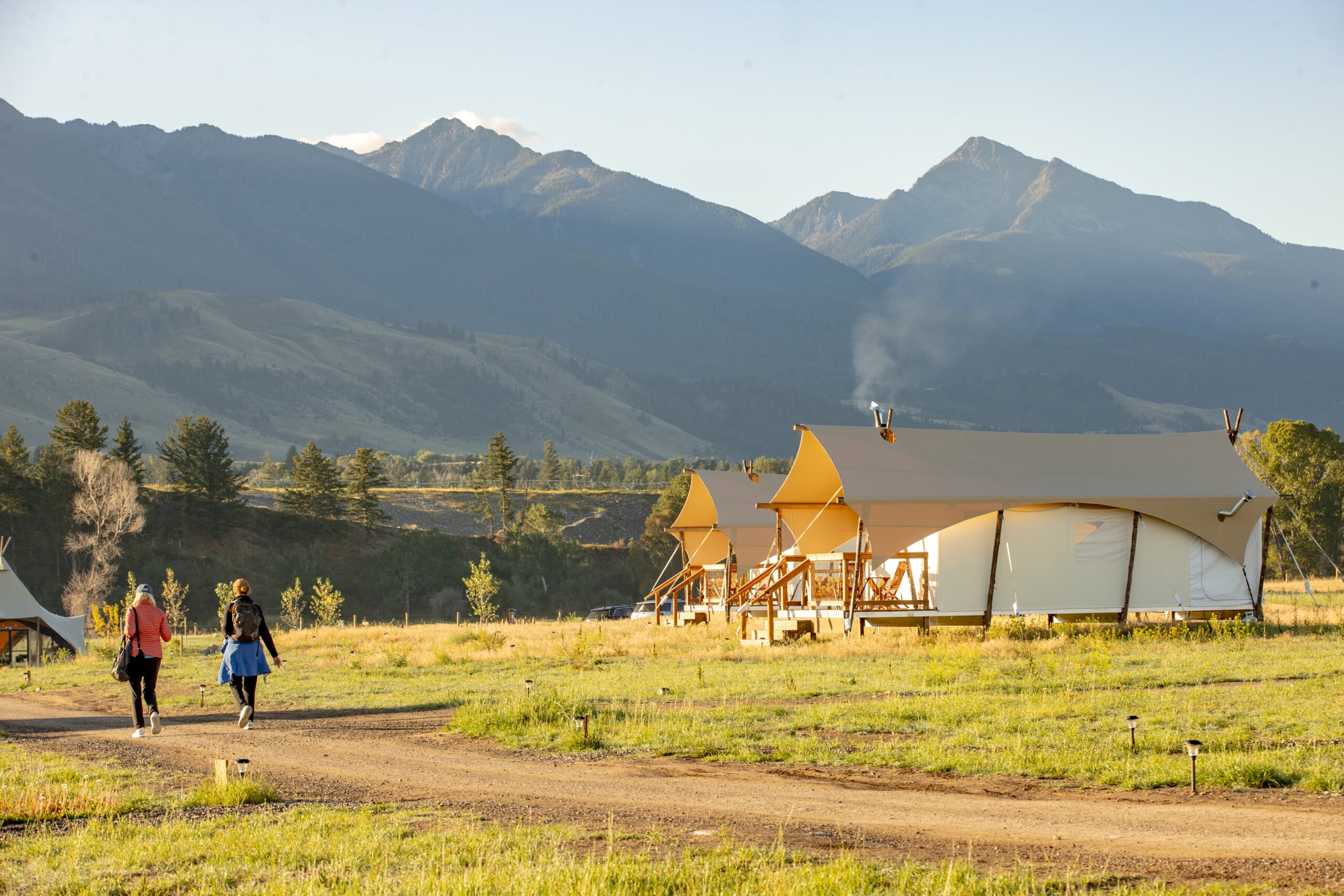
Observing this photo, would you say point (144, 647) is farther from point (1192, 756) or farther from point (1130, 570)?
point (1130, 570)

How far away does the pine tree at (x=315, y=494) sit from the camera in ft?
227

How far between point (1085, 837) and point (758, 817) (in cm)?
210

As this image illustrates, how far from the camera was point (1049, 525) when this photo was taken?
23719 millimetres

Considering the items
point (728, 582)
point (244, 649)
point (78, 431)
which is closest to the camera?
point (244, 649)

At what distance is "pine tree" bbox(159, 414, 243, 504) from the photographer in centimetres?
6469

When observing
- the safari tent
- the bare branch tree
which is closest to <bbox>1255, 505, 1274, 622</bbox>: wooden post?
the safari tent

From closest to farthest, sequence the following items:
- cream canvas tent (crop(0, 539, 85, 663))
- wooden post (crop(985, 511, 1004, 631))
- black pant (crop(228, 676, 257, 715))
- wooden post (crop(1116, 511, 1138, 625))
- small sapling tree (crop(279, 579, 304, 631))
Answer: black pant (crop(228, 676, 257, 715))
wooden post (crop(985, 511, 1004, 631))
wooden post (crop(1116, 511, 1138, 625))
cream canvas tent (crop(0, 539, 85, 663))
small sapling tree (crop(279, 579, 304, 631))

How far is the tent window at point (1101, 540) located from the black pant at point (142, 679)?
16.6 m

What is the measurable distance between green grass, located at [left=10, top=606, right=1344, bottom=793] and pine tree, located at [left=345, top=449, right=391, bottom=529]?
42.5 m

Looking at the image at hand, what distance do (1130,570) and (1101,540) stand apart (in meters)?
0.76

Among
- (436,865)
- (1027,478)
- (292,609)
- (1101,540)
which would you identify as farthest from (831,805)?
(292,609)

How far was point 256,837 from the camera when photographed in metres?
7.67

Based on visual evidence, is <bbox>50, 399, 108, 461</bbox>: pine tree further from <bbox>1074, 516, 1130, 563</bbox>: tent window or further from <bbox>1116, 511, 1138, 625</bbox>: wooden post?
<bbox>1116, 511, 1138, 625</bbox>: wooden post

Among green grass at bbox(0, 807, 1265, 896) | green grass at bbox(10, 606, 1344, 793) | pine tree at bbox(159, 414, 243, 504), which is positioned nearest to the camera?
green grass at bbox(0, 807, 1265, 896)
